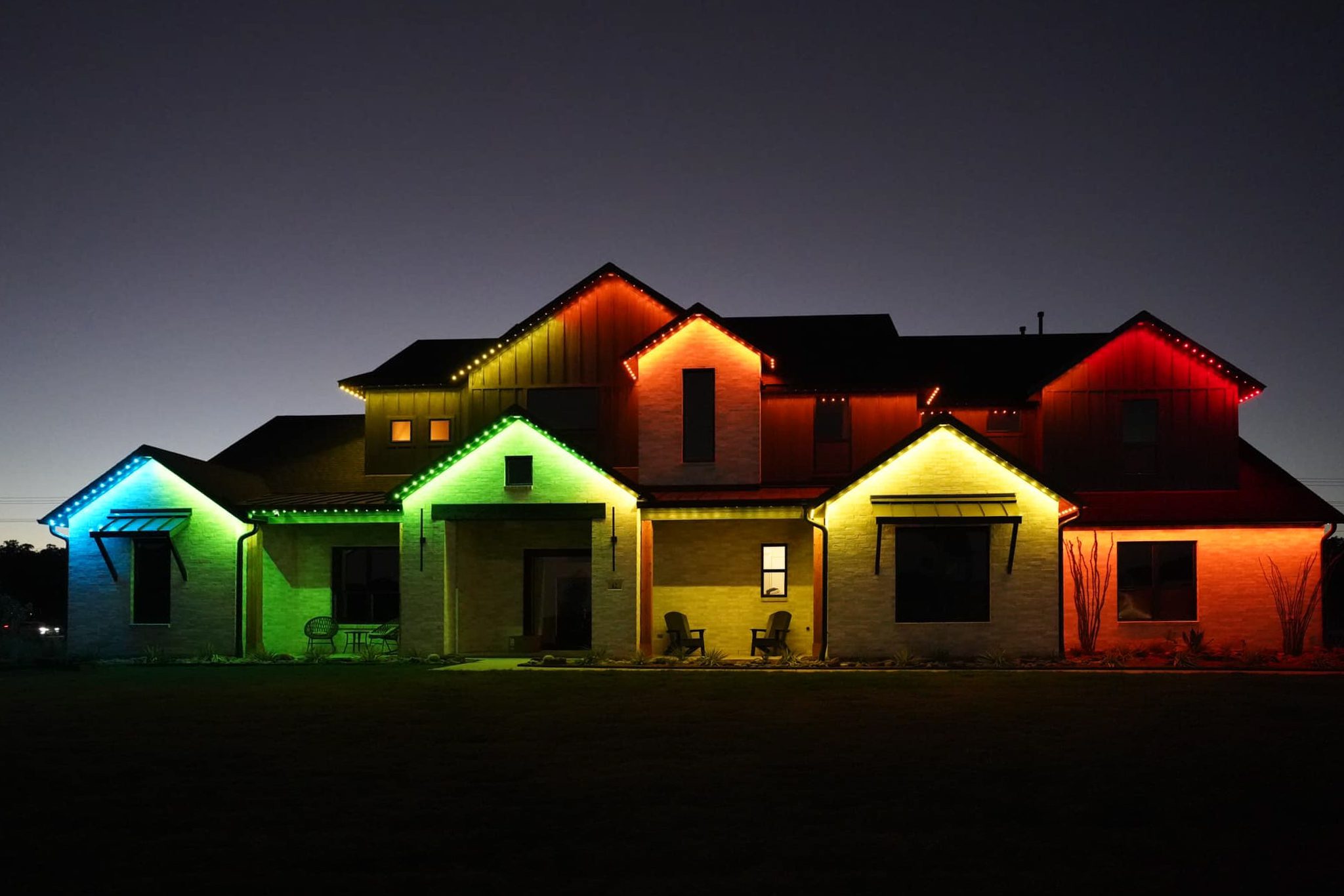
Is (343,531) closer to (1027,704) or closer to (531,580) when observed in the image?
(531,580)

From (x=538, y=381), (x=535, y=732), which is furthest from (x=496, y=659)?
(x=535, y=732)

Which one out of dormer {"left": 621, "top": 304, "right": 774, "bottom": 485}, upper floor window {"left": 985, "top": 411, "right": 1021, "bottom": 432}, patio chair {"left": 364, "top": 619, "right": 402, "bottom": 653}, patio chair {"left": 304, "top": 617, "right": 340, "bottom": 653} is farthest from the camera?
upper floor window {"left": 985, "top": 411, "right": 1021, "bottom": 432}

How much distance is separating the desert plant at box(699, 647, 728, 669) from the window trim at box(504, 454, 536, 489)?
4.94 meters

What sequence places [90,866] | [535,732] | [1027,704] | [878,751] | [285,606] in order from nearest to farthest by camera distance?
[90,866] < [878,751] < [535,732] < [1027,704] < [285,606]

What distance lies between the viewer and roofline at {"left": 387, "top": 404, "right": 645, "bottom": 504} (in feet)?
81.0

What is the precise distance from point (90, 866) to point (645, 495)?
17.1 meters

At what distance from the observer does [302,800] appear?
9.90 meters

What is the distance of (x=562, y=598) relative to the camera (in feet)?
91.7

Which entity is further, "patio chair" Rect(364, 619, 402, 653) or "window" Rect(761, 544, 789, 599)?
"window" Rect(761, 544, 789, 599)

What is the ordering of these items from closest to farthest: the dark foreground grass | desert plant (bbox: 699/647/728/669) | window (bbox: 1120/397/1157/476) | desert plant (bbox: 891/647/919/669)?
the dark foreground grass → desert plant (bbox: 891/647/919/669) → desert plant (bbox: 699/647/728/669) → window (bbox: 1120/397/1157/476)

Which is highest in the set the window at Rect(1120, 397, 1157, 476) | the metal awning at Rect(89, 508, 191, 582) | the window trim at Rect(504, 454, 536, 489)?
the window at Rect(1120, 397, 1157, 476)

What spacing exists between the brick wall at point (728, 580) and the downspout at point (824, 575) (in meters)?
2.50

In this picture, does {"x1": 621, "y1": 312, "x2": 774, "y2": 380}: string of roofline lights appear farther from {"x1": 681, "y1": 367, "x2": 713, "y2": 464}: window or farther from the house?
{"x1": 681, "y1": 367, "x2": 713, "y2": 464}: window

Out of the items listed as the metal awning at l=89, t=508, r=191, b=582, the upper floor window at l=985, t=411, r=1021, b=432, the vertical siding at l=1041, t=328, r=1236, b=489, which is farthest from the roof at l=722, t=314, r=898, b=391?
the metal awning at l=89, t=508, r=191, b=582
